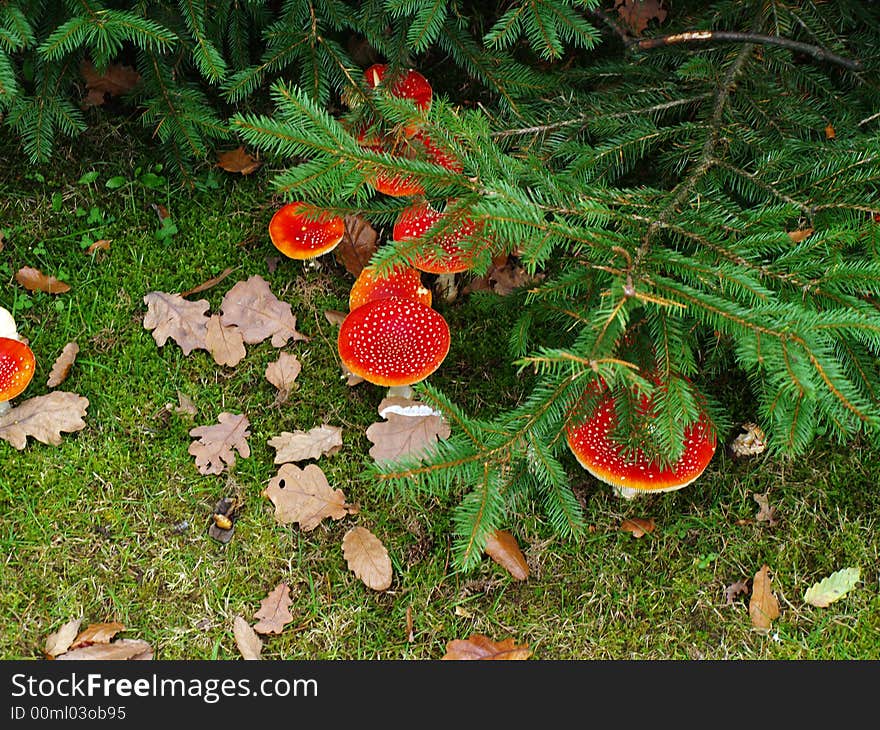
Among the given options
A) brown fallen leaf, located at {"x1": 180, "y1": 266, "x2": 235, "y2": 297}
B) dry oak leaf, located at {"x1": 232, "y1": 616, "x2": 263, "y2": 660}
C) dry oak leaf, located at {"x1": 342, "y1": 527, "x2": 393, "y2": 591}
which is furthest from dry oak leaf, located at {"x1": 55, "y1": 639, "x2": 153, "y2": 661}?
brown fallen leaf, located at {"x1": 180, "y1": 266, "x2": 235, "y2": 297}

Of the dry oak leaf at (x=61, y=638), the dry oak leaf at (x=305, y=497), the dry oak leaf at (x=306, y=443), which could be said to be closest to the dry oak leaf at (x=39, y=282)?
the dry oak leaf at (x=306, y=443)

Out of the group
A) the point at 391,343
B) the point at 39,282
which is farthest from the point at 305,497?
the point at 39,282

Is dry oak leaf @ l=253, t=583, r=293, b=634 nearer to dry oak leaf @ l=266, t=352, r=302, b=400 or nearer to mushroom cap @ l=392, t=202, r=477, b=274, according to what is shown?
dry oak leaf @ l=266, t=352, r=302, b=400

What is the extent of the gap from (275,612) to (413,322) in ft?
4.24

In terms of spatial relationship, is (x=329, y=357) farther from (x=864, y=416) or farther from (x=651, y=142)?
(x=864, y=416)

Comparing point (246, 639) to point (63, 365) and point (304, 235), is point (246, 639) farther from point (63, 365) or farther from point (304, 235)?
point (304, 235)

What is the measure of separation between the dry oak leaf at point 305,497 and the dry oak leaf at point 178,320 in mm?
787

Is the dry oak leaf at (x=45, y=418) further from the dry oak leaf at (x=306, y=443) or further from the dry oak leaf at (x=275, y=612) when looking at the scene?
the dry oak leaf at (x=275, y=612)

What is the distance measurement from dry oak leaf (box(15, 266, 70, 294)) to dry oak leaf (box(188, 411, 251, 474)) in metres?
1.04

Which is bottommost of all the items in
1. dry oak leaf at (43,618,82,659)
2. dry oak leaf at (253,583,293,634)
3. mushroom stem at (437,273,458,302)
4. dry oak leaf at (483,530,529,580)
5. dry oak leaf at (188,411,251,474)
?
dry oak leaf at (43,618,82,659)

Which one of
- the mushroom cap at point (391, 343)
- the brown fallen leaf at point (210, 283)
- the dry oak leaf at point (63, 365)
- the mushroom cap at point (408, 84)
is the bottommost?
the dry oak leaf at point (63, 365)

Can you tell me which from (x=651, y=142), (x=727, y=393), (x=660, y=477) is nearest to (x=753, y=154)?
(x=651, y=142)

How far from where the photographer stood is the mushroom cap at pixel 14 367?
3141mm

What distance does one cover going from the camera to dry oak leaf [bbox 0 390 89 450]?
10.9 ft
